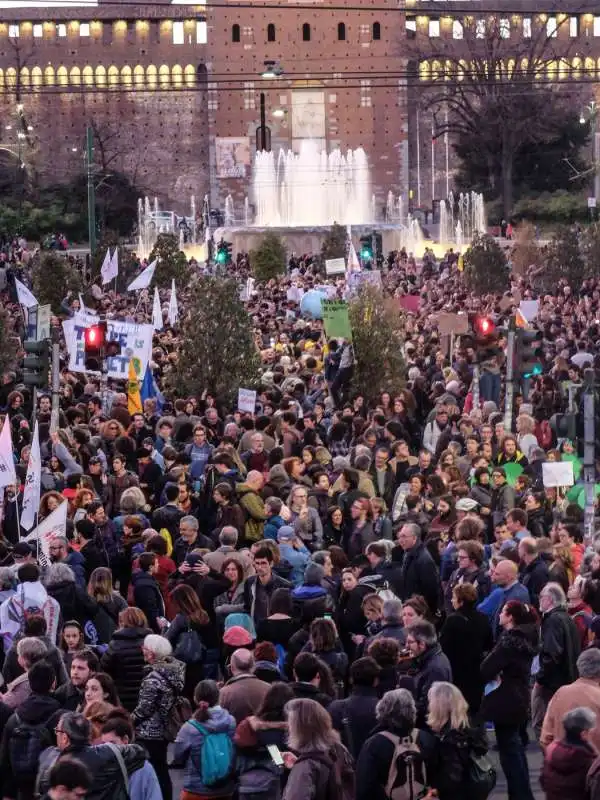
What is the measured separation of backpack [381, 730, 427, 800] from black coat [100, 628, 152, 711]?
212 centimetres

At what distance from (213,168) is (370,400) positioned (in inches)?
2265

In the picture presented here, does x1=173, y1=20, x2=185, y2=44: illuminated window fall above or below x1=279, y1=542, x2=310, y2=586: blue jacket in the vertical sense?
above

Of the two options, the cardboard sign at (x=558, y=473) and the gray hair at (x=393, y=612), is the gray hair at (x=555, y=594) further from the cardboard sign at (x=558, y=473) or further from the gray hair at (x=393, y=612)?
the cardboard sign at (x=558, y=473)

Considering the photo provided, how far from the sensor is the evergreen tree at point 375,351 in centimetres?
2177

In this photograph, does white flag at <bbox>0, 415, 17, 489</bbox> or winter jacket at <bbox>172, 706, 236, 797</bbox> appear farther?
white flag at <bbox>0, 415, 17, 489</bbox>

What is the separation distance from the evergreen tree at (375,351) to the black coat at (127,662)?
1152 centimetres

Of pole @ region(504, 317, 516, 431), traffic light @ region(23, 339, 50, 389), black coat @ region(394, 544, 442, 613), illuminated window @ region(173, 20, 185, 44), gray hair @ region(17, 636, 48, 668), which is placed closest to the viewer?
gray hair @ region(17, 636, 48, 668)

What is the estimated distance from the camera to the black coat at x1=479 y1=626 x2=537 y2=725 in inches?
387

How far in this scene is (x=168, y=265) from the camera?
3828 centimetres

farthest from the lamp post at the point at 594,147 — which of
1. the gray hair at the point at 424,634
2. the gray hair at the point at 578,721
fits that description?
the gray hair at the point at 578,721

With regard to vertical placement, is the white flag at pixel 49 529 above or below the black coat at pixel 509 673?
above

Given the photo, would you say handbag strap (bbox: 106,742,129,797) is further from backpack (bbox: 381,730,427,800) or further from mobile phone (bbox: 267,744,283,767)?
backpack (bbox: 381,730,427,800)

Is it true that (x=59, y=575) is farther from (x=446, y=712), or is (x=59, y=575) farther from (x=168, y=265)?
(x=168, y=265)

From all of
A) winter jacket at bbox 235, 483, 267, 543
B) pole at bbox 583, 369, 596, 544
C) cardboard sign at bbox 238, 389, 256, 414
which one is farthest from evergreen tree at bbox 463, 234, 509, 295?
pole at bbox 583, 369, 596, 544
